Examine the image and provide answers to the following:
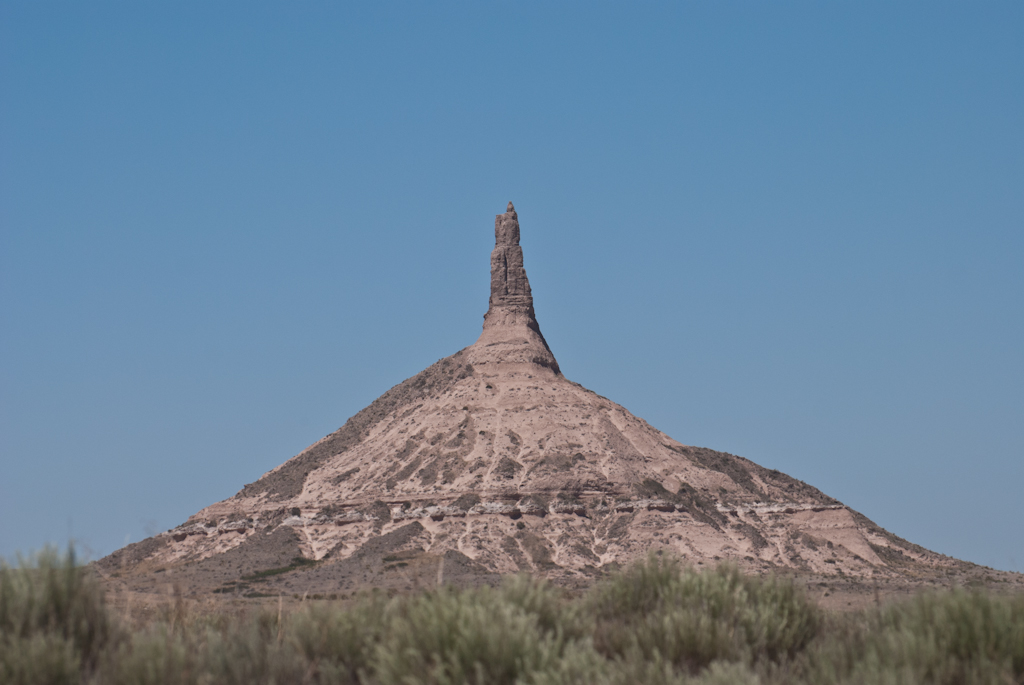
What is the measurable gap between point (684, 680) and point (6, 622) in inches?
337

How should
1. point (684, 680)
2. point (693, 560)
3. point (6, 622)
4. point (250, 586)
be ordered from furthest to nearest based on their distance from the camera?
point (693, 560) → point (250, 586) → point (6, 622) → point (684, 680)

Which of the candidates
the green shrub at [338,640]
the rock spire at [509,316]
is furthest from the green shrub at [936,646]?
the rock spire at [509,316]

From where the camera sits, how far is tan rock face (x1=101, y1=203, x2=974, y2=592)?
6775 cm

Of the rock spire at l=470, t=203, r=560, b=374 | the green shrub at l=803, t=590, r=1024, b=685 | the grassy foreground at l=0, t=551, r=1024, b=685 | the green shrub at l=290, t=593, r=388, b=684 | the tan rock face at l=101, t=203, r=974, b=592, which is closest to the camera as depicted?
the green shrub at l=803, t=590, r=1024, b=685

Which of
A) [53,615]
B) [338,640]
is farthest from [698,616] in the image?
[53,615]

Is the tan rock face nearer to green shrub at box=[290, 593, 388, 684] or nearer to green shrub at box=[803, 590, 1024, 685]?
green shrub at box=[290, 593, 388, 684]

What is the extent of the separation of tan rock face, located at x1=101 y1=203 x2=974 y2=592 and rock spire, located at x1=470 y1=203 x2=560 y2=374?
0.51 ft

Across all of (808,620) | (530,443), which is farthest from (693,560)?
(808,620)

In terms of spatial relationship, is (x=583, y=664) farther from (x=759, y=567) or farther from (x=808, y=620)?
(x=759, y=567)

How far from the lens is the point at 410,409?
91.1m

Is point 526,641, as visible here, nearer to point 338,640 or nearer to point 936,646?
point 338,640

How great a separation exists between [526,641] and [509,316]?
81993 millimetres

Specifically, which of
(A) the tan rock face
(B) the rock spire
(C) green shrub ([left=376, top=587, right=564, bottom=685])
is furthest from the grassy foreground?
(B) the rock spire

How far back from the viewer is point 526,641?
12.0m
